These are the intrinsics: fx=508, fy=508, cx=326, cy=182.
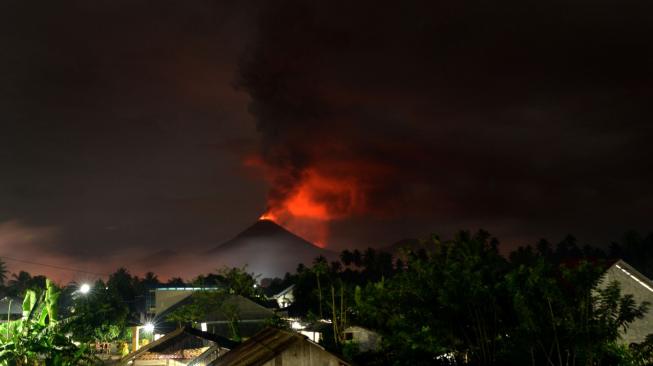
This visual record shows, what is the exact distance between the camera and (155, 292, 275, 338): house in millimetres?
38688

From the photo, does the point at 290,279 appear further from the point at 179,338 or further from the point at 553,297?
the point at 553,297

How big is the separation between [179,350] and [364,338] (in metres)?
12.0

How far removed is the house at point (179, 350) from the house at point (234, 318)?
13777mm

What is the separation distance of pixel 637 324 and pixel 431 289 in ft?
48.7

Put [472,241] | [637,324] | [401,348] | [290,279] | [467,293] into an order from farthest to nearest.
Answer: [290,279], [637,324], [472,241], [401,348], [467,293]

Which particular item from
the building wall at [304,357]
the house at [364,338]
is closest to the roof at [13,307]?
the house at [364,338]

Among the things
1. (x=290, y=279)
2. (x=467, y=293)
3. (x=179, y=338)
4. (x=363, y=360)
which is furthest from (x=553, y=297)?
(x=290, y=279)

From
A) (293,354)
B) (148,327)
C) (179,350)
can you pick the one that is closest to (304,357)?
(293,354)

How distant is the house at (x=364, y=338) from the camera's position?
96.5 ft

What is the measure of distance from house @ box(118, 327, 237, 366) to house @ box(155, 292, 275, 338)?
1378 centimetres

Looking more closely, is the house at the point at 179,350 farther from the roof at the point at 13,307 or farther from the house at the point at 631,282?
the roof at the point at 13,307

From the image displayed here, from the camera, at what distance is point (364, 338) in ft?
99.1

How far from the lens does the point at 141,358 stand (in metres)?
20.0

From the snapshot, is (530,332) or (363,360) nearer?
(530,332)
